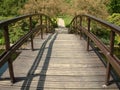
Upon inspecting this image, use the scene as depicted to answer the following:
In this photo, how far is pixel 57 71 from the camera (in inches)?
192

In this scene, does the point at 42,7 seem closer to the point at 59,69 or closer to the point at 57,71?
the point at 59,69

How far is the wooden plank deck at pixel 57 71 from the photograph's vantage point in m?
4.16

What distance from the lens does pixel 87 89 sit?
404 cm

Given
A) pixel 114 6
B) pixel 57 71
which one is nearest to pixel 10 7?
pixel 114 6

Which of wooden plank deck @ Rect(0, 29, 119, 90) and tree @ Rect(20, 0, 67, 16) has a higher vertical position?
tree @ Rect(20, 0, 67, 16)

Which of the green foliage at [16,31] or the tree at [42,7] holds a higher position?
the tree at [42,7]

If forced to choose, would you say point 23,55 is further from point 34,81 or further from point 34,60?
point 34,81

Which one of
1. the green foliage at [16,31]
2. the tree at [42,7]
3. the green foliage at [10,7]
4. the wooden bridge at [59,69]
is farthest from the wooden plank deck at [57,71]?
the green foliage at [10,7]

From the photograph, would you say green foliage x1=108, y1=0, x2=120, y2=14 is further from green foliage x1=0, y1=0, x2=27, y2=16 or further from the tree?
green foliage x1=0, y1=0, x2=27, y2=16

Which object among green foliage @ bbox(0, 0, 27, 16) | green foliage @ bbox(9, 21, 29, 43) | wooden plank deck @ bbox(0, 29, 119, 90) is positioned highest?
green foliage @ bbox(0, 0, 27, 16)

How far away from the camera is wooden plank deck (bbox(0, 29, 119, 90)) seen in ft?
13.6

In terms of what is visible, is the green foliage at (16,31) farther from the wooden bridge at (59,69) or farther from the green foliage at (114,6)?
the wooden bridge at (59,69)

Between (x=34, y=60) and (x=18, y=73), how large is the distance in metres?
0.97

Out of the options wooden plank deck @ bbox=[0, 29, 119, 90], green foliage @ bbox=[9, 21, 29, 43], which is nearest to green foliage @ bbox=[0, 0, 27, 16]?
green foliage @ bbox=[9, 21, 29, 43]
